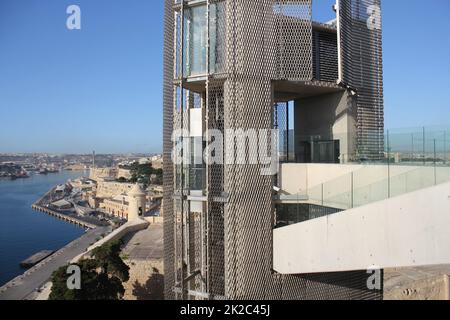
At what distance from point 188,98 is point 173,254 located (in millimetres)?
5016

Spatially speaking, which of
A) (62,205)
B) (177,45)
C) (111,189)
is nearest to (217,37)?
(177,45)

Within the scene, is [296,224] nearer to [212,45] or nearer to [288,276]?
[288,276]

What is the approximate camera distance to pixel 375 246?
7.91 m

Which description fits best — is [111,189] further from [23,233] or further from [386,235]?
[386,235]

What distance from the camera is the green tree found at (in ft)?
49.4

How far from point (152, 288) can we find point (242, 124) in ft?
41.7

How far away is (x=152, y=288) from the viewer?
18422mm

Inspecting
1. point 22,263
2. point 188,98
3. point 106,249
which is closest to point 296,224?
point 188,98

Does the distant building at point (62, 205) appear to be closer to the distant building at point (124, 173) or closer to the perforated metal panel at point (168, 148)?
the distant building at point (124, 173)

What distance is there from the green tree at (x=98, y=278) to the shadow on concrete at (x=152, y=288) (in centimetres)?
122

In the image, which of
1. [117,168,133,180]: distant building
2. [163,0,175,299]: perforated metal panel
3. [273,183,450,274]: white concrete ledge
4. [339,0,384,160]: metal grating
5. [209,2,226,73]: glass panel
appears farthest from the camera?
[117,168,133,180]: distant building

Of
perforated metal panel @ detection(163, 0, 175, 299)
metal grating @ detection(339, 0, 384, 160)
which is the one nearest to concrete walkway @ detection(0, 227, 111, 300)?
perforated metal panel @ detection(163, 0, 175, 299)

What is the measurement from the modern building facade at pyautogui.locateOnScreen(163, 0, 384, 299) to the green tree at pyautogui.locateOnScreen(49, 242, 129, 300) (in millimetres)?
6673

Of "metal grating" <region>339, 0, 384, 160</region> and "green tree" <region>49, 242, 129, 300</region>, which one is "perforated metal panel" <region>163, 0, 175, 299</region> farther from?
"green tree" <region>49, 242, 129, 300</region>
